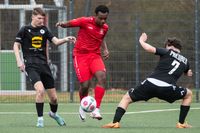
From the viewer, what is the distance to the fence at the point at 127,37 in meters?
19.1

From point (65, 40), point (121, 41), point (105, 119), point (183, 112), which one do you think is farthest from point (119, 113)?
point (121, 41)

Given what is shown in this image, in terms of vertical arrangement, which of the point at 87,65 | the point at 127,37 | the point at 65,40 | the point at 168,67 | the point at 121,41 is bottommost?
the point at 121,41

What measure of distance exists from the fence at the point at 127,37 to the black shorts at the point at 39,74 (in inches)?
259

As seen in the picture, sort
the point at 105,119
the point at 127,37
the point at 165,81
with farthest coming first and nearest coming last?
the point at 127,37 → the point at 105,119 → the point at 165,81

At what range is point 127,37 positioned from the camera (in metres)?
19.4

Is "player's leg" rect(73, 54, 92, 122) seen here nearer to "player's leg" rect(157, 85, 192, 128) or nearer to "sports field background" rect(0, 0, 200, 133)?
"player's leg" rect(157, 85, 192, 128)

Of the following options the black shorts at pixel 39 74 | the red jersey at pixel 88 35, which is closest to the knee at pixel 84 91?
the red jersey at pixel 88 35

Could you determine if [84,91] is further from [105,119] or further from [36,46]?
[36,46]

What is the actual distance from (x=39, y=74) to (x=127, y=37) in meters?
7.52

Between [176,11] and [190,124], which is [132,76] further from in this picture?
[190,124]

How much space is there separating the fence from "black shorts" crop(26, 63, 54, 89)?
21.6 feet

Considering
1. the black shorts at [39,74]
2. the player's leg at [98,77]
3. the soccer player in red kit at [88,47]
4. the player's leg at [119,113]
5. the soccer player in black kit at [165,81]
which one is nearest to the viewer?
the soccer player in black kit at [165,81]

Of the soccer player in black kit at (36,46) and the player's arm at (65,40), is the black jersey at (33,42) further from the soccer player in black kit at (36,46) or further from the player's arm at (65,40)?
the player's arm at (65,40)

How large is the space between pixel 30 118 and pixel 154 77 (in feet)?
10.4
